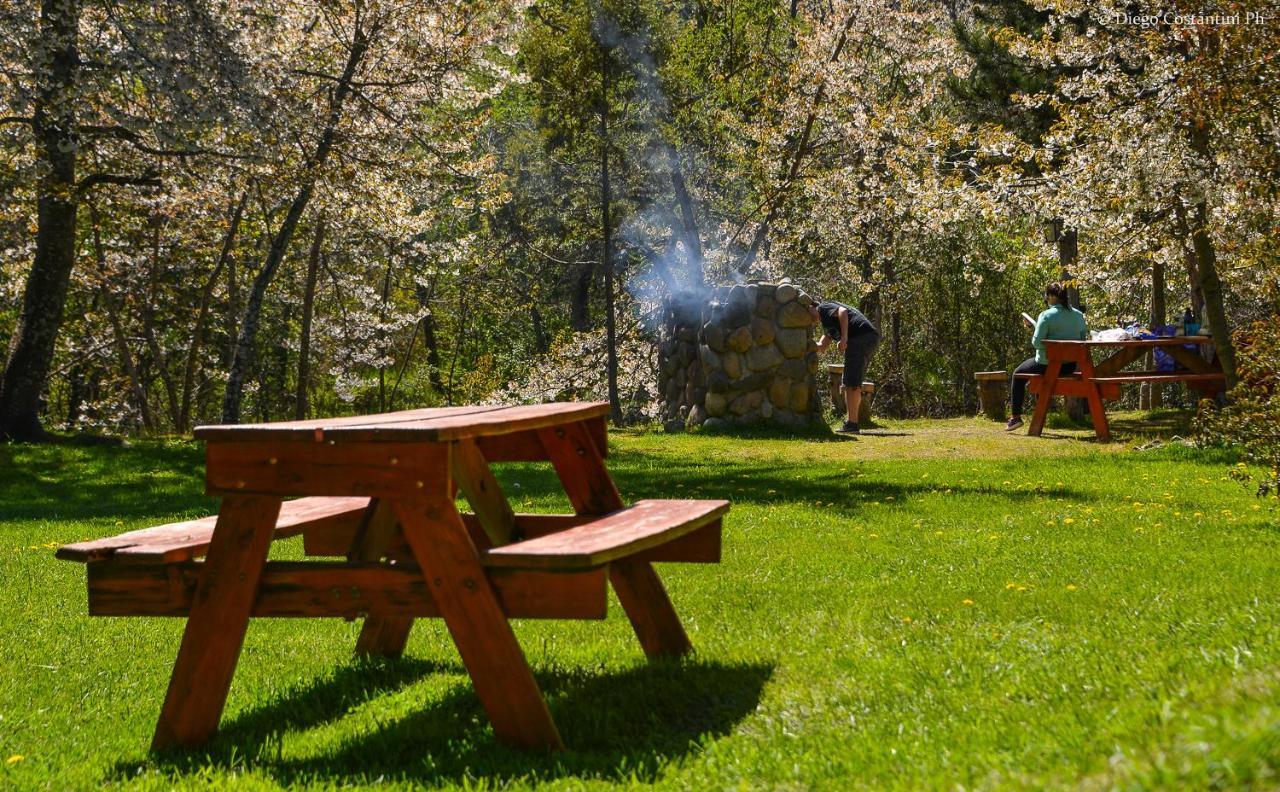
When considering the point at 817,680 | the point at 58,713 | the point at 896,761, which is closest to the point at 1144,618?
the point at 817,680

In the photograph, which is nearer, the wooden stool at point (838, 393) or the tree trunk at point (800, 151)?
the wooden stool at point (838, 393)

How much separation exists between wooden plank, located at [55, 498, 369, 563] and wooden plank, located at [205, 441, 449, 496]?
0.33m

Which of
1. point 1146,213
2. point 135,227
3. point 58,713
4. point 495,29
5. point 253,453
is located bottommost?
point 58,713

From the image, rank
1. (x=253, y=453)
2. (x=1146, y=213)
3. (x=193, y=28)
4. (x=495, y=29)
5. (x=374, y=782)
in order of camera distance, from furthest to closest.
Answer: (x=495, y=29) → (x=1146, y=213) → (x=193, y=28) → (x=253, y=453) → (x=374, y=782)

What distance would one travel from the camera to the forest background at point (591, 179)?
12.5 m

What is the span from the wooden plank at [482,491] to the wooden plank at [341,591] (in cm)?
35

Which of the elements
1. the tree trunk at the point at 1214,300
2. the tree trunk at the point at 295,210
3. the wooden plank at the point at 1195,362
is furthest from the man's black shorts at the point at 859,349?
the tree trunk at the point at 295,210

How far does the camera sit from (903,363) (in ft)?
97.5

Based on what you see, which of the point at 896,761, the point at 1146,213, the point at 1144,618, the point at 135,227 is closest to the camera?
the point at 896,761

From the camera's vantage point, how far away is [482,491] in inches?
148

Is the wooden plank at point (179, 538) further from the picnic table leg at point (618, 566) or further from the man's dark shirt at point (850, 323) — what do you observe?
the man's dark shirt at point (850, 323)

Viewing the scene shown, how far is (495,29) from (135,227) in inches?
396

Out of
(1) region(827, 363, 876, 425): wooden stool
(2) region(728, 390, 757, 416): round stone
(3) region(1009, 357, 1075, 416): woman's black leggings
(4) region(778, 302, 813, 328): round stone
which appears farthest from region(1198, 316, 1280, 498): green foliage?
(1) region(827, 363, 876, 425): wooden stool

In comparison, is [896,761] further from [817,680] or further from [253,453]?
[253,453]
